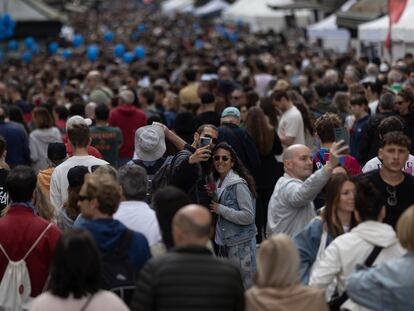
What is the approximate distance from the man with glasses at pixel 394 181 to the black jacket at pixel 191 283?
233 cm

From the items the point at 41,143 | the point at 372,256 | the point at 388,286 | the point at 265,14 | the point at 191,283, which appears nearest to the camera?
the point at 191,283

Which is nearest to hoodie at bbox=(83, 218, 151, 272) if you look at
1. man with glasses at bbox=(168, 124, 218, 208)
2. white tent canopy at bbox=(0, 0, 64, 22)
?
man with glasses at bbox=(168, 124, 218, 208)

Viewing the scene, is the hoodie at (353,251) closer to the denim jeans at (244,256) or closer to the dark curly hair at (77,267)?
the dark curly hair at (77,267)

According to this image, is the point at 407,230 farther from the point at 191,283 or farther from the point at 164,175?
the point at 164,175

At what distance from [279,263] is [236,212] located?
3398mm

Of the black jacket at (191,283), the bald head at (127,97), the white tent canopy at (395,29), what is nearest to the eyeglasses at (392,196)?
the black jacket at (191,283)

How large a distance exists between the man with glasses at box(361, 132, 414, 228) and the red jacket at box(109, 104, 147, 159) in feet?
22.6

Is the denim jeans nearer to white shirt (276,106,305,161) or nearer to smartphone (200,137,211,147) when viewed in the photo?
smartphone (200,137,211,147)

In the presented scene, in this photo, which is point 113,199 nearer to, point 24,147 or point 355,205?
point 355,205

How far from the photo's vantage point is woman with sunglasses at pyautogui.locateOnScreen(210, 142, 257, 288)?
9.11 metres

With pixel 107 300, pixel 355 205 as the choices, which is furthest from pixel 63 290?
pixel 355 205

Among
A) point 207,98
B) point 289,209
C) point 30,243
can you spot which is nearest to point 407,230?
point 30,243

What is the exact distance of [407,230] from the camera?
5.97m

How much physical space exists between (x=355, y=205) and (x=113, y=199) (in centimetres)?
135
